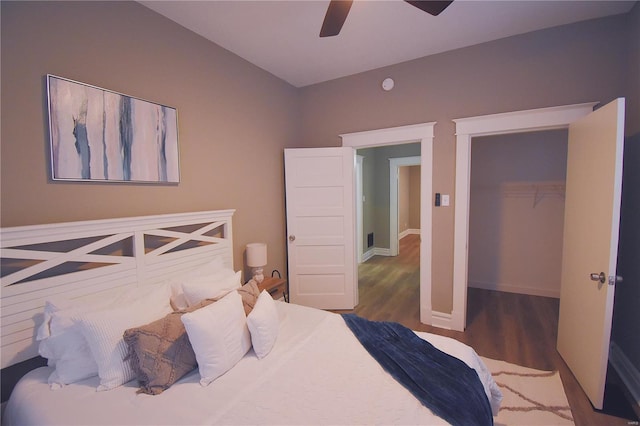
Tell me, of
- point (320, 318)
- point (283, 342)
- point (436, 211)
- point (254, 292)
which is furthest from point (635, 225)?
A: point (254, 292)

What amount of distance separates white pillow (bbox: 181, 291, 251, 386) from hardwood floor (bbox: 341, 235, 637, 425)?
2.00 meters

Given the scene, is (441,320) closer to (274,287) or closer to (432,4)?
(274,287)

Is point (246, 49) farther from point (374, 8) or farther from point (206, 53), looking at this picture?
point (374, 8)

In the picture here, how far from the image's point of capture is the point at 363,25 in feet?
7.59

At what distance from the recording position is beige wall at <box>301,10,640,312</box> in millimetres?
2236

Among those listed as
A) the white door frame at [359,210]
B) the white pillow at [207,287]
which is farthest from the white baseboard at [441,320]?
the white door frame at [359,210]

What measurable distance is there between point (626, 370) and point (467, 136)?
2.15m

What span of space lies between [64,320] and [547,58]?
3857mm

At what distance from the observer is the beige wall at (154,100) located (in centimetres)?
147

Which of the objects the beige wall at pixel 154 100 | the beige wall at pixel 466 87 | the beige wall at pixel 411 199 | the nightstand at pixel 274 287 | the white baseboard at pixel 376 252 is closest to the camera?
the beige wall at pixel 154 100

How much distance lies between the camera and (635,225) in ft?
6.62

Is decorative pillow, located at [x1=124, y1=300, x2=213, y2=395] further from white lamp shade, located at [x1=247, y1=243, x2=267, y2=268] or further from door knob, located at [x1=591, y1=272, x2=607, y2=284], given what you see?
door knob, located at [x1=591, y1=272, x2=607, y2=284]

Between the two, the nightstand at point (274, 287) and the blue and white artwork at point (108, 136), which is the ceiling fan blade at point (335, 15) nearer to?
the blue and white artwork at point (108, 136)

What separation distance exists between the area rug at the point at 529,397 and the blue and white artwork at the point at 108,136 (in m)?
2.89
